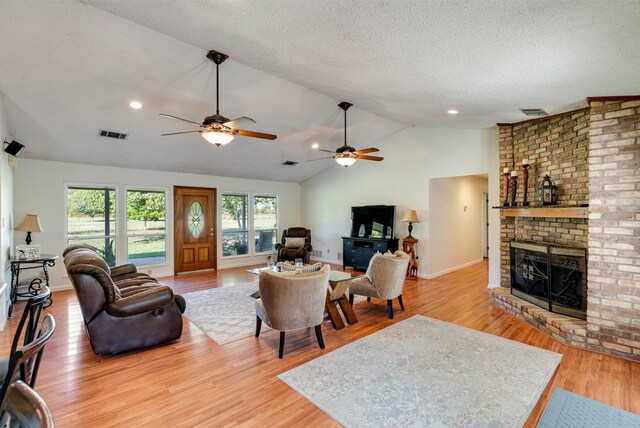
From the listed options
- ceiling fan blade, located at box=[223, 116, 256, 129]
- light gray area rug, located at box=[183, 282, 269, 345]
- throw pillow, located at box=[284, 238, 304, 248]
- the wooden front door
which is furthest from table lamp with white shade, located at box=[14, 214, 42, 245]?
throw pillow, located at box=[284, 238, 304, 248]

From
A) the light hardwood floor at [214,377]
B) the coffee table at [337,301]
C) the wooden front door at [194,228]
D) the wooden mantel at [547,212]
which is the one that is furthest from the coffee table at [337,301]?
the wooden front door at [194,228]

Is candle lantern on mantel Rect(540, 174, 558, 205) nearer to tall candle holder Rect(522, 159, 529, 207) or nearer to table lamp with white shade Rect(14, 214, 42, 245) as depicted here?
tall candle holder Rect(522, 159, 529, 207)

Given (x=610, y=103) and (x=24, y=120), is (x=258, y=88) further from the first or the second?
(x=610, y=103)

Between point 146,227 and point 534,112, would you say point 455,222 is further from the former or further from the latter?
point 146,227

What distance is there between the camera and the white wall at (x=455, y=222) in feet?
22.0

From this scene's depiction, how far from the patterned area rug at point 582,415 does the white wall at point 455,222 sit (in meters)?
4.26

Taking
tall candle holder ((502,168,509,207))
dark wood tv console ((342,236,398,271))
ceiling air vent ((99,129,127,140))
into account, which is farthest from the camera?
dark wood tv console ((342,236,398,271))

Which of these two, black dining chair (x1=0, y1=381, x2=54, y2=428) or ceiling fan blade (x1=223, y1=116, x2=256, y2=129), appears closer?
black dining chair (x1=0, y1=381, x2=54, y2=428)

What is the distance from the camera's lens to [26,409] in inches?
35.4

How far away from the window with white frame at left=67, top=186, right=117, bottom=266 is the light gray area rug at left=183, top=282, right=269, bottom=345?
8.05ft

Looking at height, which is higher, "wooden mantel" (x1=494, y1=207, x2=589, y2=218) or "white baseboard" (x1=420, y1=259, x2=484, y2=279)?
"wooden mantel" (x1=494, y1=207, x2=589, y2=218)

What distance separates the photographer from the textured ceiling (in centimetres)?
208

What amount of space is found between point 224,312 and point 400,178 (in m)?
4.74

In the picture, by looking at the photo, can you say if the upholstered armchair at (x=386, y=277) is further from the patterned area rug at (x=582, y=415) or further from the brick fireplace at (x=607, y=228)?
the patterned area rug at (x=582, y=415)
